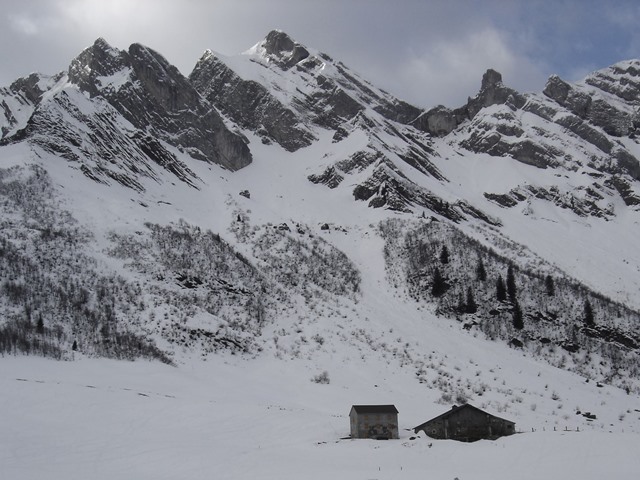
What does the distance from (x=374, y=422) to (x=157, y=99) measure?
13746cm

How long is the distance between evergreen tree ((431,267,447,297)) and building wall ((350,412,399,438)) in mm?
49122

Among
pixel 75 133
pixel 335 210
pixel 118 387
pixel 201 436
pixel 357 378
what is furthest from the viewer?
pixel 335 210

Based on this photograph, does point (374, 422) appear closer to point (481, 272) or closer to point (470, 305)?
point (470, 305)

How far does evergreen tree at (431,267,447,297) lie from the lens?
9656cm

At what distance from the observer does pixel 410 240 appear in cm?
11112

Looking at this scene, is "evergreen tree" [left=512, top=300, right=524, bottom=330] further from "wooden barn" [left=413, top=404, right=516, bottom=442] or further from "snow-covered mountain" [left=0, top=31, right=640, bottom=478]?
"wooden barn" [left=413, top=404, right=516, bottom=442]

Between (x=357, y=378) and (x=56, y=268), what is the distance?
39.4 metres

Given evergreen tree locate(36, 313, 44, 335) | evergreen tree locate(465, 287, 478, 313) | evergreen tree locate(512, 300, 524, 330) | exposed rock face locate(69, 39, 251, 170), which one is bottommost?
evergreen tree locate(36, 313, 44, 335)

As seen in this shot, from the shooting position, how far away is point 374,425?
4822 cm

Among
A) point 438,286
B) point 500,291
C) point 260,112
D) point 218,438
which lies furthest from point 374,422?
point 260,112

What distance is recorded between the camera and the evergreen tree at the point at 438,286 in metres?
→ 96.6

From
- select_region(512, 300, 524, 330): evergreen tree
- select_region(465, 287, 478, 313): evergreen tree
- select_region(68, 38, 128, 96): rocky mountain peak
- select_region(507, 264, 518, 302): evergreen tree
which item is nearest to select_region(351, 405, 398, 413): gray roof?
select_region(512, 300, 524, 330): evergreen tree

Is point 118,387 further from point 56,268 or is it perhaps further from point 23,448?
point 56,268

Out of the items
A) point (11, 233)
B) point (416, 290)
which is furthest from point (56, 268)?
point (416, 290)
